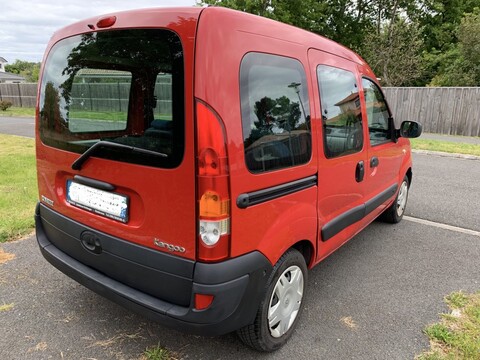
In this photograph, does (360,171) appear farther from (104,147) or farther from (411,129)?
(104,147)

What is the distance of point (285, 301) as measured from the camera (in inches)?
92.4

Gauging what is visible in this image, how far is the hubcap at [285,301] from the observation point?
225 centimetres

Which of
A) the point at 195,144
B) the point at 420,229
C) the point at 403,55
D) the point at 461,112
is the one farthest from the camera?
the point at 403,55

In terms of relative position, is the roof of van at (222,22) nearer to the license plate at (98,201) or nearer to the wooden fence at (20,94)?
the license plate at (98,201)

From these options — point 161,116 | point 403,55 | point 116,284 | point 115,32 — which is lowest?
point 116,284

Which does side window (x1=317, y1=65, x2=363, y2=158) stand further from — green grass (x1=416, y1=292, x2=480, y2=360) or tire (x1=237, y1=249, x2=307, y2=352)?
green grass (x1=416, y1=292, x2=480, y2=360)

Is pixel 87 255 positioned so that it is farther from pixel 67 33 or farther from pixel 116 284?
Result: pixel 67 33

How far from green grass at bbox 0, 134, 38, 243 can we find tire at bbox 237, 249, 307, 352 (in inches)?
120

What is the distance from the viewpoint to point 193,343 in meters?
2.36

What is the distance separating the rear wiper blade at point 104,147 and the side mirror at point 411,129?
290 cm

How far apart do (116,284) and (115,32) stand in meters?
1.41

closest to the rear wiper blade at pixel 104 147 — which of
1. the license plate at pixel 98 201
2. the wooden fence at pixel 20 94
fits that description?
the license plate at pixel 98 201

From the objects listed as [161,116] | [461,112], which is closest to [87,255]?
[161,116]

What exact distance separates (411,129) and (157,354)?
316 centimetres
